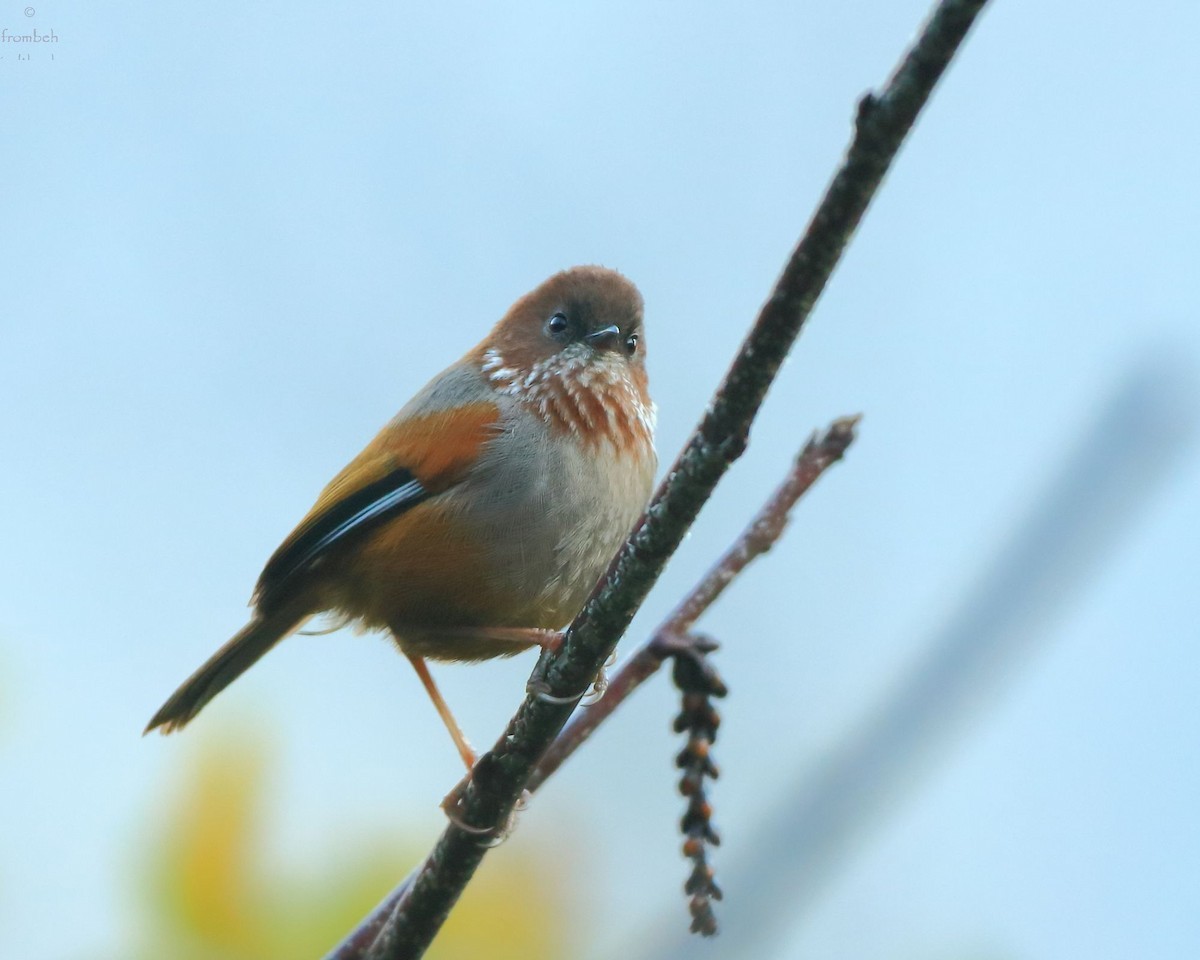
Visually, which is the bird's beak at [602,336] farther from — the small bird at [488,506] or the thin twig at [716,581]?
the thin twig at [716,581]

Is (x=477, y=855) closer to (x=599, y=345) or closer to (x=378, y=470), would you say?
(x=378, y=470)

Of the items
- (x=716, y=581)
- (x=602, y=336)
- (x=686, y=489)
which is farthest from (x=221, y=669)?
(x=686, y=489)

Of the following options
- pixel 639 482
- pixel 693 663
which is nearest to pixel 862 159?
pixel 693 663

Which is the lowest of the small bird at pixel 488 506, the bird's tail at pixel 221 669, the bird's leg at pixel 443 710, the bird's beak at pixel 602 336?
the bird's leg at pixel 443 710

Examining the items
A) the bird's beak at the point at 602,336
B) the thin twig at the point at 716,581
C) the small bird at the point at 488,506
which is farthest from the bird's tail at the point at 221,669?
the thin twig at the point at 716,581

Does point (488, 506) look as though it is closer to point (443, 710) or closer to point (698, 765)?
point (443, 710)

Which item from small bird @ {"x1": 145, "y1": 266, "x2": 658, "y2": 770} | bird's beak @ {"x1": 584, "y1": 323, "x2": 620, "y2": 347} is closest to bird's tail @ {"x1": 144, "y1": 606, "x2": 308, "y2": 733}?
small bird @ {"x1": 145, "y1": 266, "x2": 658, "y2": 770}
